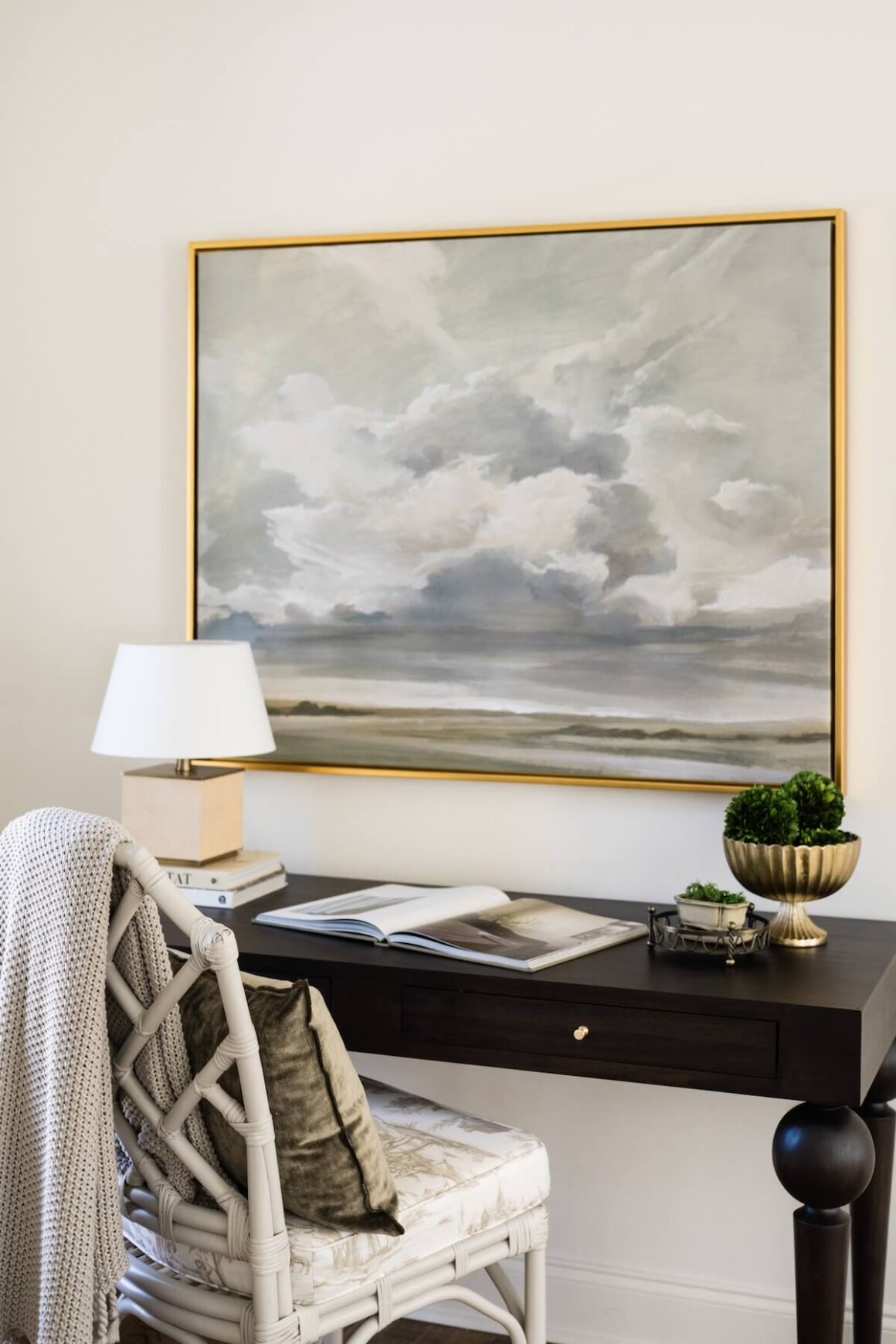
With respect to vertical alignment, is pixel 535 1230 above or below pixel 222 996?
below

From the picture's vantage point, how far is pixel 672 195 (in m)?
2.26

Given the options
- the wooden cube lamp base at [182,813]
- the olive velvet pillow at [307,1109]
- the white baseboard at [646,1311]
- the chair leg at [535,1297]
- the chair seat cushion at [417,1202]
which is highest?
the wooden cube lamp base at [182,813]

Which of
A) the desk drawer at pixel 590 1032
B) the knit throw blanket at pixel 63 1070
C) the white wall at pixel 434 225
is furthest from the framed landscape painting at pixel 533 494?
the knit throw blanket at pixel 63 1070

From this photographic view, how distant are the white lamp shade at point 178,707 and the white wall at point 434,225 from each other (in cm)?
35

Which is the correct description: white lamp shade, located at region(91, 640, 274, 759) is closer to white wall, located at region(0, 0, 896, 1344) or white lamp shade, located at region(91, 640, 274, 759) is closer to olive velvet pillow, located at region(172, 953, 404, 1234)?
white wall, located at region(0, 0, 896, 1344)

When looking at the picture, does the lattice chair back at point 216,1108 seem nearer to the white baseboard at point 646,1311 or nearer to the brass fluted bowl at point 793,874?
the brass fluted bowl at point 793,874

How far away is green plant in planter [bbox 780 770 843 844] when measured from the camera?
2.00m

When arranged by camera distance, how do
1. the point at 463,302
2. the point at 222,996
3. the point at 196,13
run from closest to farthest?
1. the point at 222,996
2. the point at 463,302
3. the point at 196,13

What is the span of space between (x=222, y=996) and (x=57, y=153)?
6.02 feet

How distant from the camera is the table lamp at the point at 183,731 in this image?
2172mm

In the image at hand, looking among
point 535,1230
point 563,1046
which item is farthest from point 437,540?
point 535,1230

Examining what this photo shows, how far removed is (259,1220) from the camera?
1.48 meters

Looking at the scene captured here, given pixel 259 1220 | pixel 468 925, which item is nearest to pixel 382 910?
pixel 468 925

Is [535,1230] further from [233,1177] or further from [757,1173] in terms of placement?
[757,1173]
